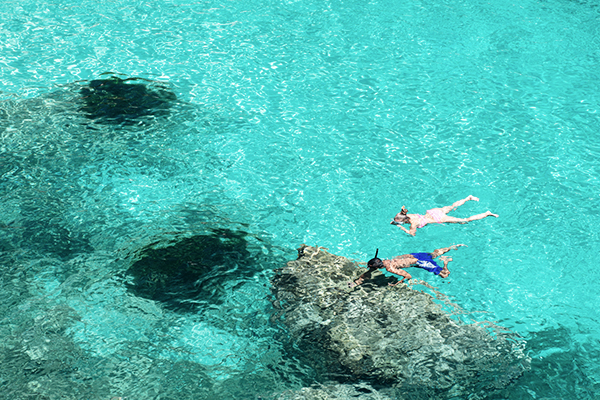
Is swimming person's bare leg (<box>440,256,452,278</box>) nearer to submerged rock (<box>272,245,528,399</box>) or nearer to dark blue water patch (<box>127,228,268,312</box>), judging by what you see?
submerged rock (<box>272,245,528,399</box>)

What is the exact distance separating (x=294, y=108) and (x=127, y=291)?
4.28 meters

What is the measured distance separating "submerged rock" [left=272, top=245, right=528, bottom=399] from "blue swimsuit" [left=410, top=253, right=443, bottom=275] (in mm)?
654

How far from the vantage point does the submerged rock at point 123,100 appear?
28.1 feet

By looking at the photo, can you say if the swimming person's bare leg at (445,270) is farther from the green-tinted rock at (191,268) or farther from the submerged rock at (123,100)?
the submerged rock at (123,100)

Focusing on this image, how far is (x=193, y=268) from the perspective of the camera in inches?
245

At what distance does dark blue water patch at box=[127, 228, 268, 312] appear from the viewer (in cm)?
589

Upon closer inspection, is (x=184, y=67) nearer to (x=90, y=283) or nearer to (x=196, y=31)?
(x=196, y=31)

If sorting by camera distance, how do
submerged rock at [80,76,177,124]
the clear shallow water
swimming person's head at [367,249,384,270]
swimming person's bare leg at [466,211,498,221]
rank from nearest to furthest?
the clear shallow water < swimming person's head at [367,249,384,270] < swimming person's bare leg at [466,211,498,221] < submerged rock at [80,76,177,124]

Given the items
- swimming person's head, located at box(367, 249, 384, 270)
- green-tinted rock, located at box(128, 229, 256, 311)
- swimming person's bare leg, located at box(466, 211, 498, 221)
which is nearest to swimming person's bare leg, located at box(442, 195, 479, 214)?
swimming person's bare leg, located at box(466, 211, 498, 221)

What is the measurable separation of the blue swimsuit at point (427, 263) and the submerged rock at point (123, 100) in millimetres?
4704

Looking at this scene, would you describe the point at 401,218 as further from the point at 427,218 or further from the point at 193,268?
the point at 193,268

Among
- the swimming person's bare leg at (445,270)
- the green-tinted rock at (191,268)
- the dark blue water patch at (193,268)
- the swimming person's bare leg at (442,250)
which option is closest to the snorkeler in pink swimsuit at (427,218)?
the swimming person's bare leg at (442,250)

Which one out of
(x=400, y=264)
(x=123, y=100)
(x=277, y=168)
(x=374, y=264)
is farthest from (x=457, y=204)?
(x=123, y=100)

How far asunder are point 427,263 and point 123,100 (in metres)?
5.61
